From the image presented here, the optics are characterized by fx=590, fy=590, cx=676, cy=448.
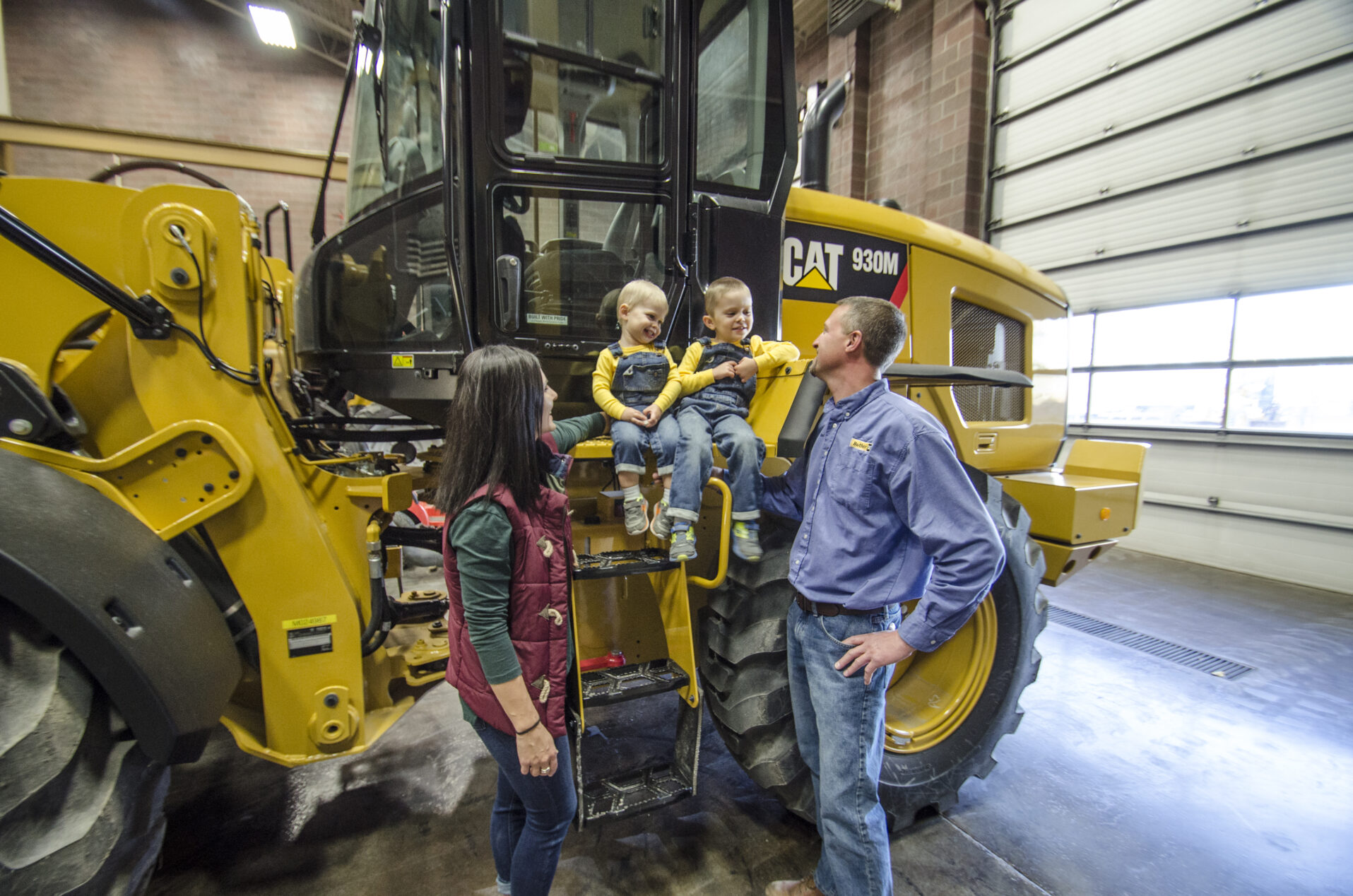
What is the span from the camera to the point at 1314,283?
203 inches

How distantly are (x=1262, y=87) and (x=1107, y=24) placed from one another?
174 centimetres

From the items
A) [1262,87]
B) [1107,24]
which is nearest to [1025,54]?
[1107,24]

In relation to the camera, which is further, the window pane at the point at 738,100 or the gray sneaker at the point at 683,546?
the window pane at the point at 738,100

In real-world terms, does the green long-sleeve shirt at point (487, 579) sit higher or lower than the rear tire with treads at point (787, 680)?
higher

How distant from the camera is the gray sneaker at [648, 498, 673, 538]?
203 centimetres

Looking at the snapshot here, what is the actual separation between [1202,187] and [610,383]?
22.8 feet

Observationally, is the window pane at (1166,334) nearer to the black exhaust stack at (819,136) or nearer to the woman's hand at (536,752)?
the black exhaust stack at (819,136)

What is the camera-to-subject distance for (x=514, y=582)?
1.40 m

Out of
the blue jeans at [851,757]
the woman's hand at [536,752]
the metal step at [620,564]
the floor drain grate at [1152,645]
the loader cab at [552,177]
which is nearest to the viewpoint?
the woman's hand at [536,752]

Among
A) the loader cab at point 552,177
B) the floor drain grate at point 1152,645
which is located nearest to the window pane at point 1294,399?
the floor drain grate at point 1152,645

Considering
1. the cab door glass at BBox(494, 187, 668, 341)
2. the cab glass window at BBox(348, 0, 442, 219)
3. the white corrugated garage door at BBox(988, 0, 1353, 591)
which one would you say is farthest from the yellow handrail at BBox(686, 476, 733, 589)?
the white corrugated garage door at BBox(988, 0, 1353, 591)

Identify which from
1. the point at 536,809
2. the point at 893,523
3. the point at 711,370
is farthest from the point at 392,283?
the point at 893,523

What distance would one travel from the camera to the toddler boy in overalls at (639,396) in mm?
2020

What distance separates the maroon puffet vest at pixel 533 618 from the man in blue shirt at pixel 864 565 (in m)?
0.71
